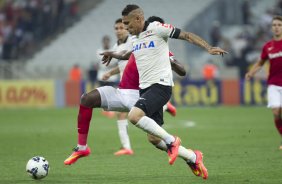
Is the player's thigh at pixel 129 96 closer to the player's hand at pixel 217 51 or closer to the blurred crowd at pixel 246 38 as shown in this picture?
the player's hand at pixel 217 51

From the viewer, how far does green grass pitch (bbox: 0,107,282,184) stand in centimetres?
927

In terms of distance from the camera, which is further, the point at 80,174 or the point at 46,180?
the point at 80,174

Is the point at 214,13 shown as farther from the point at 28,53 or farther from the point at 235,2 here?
the point at 28,53

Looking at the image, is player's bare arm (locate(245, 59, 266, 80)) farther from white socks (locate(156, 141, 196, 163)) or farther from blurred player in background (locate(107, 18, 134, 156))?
white socks (locate(156, 141, 196, 163))

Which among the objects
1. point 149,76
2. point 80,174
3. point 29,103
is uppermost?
point 149,76

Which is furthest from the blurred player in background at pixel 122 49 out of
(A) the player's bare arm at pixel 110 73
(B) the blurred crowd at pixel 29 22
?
(B) the blurred crowd at pixel 29 22

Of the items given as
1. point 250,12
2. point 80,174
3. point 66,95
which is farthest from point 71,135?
point 250,12

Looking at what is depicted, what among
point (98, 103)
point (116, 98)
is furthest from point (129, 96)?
point (98, 103)

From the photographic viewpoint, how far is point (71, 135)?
17016 millimetres

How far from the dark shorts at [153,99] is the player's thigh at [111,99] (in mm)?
670

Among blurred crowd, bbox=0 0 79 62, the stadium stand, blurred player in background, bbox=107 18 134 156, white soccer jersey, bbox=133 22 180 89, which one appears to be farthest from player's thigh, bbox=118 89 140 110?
blurred crowd, bbox=0 0 79 62

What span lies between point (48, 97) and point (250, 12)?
1015cm

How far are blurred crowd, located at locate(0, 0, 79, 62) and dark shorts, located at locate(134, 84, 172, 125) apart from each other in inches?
968

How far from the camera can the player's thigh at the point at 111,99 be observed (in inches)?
385
